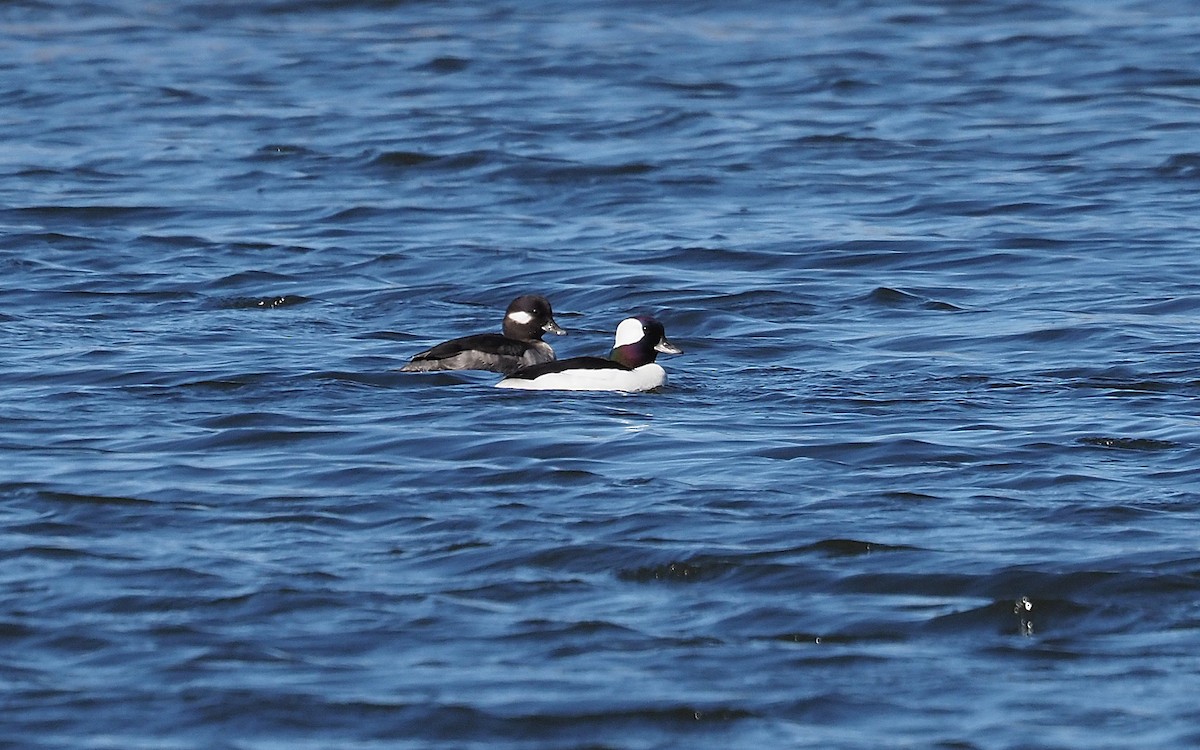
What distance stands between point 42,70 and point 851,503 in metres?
19.6

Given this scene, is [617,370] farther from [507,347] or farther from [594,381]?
[507,347]

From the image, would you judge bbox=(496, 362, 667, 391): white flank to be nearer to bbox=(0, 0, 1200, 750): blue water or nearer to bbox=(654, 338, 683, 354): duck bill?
bbox=(0, 0, 1200, 750): blue water

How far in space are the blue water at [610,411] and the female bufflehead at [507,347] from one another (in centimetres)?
13

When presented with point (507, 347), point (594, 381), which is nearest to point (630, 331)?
point (594, 381)

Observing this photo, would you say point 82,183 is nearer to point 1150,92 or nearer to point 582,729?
point 1150,92

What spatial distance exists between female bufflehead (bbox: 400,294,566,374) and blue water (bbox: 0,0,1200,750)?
0.13 meters

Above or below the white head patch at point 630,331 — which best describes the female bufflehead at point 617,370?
below

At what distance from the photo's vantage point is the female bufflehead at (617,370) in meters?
13.2

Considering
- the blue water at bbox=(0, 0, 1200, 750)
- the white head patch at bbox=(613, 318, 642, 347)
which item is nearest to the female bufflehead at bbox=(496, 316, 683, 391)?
the white head patch at bbox=(613, 318, 642, 347)

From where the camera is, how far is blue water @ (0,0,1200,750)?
7.92 m

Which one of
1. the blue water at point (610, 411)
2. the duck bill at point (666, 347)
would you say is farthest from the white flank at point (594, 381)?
the duck bill at point (666, 347)

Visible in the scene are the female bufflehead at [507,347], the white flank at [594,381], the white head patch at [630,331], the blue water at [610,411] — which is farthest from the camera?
the white head patch at [630,331]

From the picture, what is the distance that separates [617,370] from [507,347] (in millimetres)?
810

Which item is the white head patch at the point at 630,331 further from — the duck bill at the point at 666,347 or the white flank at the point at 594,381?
the white flank at the point at 594,381
